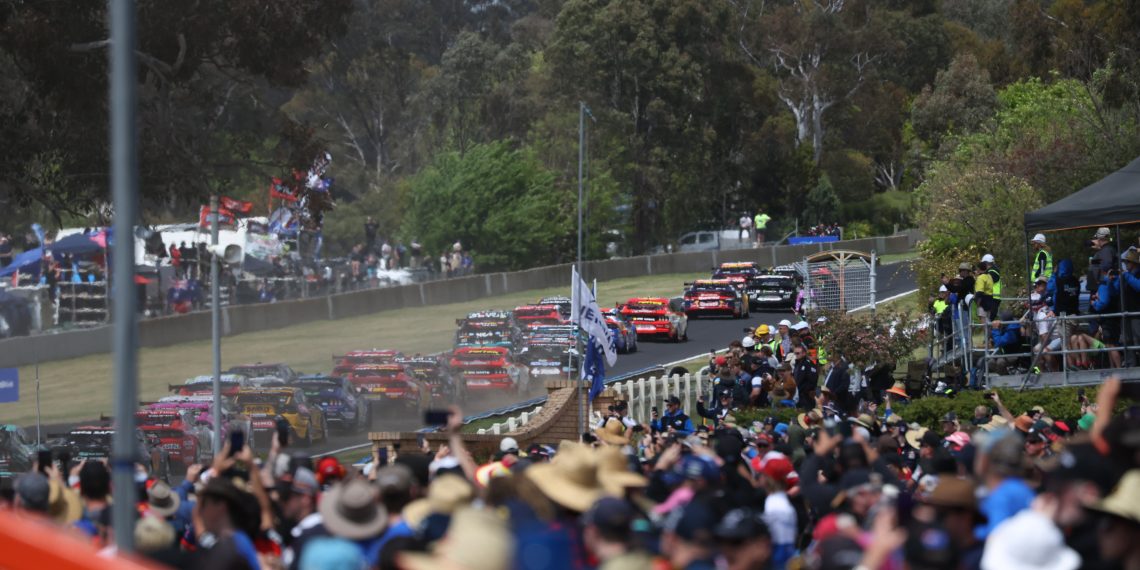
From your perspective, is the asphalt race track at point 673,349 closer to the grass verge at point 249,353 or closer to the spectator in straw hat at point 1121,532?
the grass verge at point 249,353

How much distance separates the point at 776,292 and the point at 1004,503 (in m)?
46.0

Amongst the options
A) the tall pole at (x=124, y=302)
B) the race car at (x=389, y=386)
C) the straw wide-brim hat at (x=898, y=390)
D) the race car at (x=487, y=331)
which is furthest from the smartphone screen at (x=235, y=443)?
the race car at (x=487, y=331)

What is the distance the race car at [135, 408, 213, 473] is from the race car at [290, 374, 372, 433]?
3.89 metres

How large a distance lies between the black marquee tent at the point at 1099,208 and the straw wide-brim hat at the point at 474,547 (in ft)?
55.8

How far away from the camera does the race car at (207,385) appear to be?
114 ft

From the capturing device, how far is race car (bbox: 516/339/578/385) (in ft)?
136

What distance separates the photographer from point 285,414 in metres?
32.0

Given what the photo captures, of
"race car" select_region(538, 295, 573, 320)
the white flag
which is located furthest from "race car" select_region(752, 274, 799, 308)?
the white flag

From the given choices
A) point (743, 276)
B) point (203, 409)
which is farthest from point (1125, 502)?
point (743, 276)

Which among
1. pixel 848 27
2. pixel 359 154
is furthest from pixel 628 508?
pixel 848 27

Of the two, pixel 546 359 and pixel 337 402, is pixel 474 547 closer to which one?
pixel 337 402

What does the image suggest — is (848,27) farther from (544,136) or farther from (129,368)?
(129,368)

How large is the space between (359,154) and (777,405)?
197 ft

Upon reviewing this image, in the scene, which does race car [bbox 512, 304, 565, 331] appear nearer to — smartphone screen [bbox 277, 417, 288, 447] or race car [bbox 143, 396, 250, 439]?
race car [bbox 143, 396, 250, 439]
